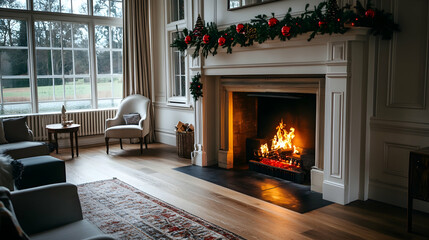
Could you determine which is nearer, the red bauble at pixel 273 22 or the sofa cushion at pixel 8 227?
the sofa cushion at pixel 8 227

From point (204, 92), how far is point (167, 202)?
204 cm

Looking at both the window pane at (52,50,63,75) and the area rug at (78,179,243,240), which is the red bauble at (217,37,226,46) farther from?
the window pane at (52,50,63,75)

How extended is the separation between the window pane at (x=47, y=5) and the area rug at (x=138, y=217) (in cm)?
390

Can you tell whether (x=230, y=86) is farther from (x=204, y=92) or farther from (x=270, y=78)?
(x=270, y=78)

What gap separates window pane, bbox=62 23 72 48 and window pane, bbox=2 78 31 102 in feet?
3.20

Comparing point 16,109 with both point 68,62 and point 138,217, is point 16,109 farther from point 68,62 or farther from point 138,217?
point 138,217

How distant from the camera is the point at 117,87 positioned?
7.93m

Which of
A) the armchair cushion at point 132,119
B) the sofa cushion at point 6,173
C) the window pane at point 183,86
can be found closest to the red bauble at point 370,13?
the sofa cushion at point 6,173

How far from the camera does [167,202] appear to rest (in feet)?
13.5

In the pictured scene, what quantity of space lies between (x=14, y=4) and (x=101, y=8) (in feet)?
5.01

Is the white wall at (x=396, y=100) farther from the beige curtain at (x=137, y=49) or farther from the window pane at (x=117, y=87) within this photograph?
the window pane at (x=117, y=87)

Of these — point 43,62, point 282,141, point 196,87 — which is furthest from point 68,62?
point 282,141

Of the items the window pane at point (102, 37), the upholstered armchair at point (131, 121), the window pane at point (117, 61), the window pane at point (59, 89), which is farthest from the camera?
the window pane at point (117, 61)

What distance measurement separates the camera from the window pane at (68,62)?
727cm
